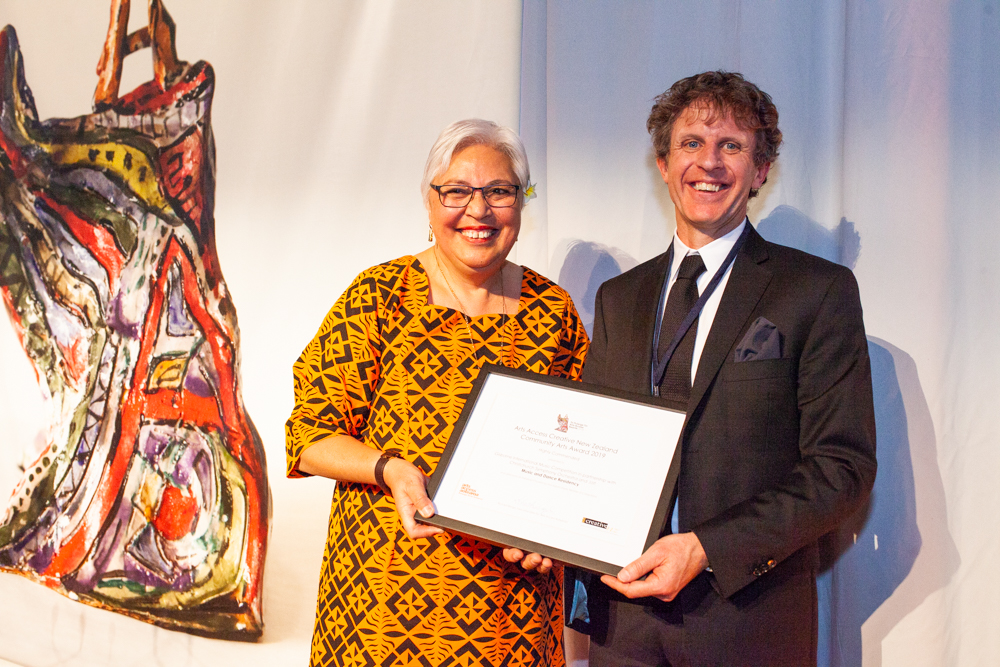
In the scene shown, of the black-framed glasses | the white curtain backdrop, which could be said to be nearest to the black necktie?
the black-framed glasses

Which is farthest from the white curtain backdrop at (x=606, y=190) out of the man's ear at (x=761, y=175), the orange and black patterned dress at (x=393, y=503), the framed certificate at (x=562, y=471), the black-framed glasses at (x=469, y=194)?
the framed certificate at (x=562, y=471)

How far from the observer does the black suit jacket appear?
4.69 feet

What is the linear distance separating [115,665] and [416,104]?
2.55m

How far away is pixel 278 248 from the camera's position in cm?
282

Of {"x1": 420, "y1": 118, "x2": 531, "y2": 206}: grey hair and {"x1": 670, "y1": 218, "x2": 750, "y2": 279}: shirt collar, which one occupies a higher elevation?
{"x1": 420, "y1": 118, "x2": 531, "y2": 206}: grey hair

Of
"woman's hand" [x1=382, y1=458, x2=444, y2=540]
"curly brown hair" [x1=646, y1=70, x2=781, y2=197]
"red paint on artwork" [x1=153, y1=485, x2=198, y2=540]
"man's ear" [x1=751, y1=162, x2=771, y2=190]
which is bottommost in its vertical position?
"red paint on artwork" [x1=153, y1=485, x2=198, y2=540]

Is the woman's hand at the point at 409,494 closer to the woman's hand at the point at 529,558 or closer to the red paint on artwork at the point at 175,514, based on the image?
the woman's hand at the point at 529,558

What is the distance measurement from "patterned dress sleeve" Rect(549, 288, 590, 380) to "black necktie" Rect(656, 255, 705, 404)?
302 mm

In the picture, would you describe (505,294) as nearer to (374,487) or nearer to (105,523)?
(374,487)

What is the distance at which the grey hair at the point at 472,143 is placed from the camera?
5.88 feet

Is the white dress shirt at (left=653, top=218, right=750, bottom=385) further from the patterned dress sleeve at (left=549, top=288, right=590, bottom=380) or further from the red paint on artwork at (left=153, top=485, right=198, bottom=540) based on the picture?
the red paint on artwork at (left=153, top=485, right=198, bottom=540)

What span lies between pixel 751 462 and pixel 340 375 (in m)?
0.91

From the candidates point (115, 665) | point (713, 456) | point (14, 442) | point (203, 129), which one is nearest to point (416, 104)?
point (203, 129)

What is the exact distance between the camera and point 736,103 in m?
1.67
